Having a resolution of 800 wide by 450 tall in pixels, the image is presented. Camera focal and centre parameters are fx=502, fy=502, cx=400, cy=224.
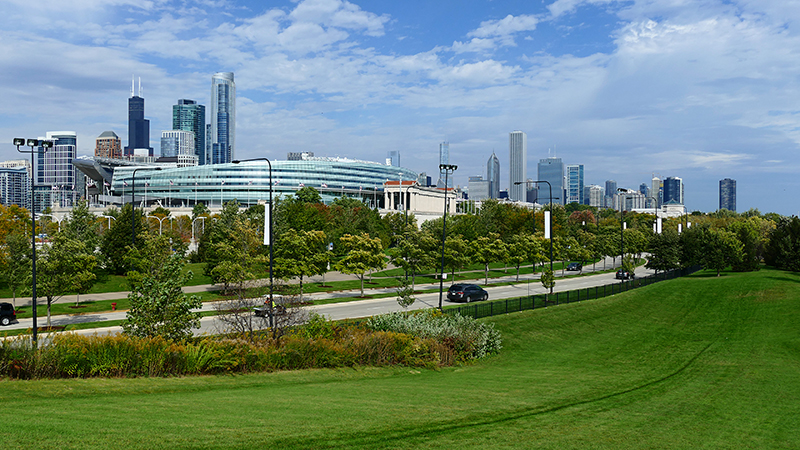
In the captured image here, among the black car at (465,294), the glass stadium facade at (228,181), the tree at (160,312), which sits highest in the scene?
the glass stadium facade at (228,181)

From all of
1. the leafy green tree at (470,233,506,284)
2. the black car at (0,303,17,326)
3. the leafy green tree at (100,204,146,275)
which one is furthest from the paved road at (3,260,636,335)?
the leafy green tree at (100,204,146,275)

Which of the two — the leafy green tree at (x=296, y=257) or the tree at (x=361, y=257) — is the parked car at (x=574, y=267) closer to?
the tree at (x=361, y=257)

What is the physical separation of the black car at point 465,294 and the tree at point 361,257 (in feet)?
23.3

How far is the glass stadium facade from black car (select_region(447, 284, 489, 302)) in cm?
11992

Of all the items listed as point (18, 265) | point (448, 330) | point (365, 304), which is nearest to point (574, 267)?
point (365, 304)

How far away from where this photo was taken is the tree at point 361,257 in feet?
144

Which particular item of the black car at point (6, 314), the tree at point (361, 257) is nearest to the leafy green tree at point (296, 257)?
the tree at point (361, 257)

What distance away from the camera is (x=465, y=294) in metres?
42.2

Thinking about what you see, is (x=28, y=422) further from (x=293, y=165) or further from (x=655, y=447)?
(x=293, y=165)

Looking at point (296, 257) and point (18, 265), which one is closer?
point (18, 265)

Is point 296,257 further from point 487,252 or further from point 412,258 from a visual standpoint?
point 487,252

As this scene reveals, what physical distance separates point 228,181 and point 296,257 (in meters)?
135

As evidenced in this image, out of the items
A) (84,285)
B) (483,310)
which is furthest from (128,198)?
(483,310)

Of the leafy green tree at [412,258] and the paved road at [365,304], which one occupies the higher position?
the leafy green tree at [412,258]
